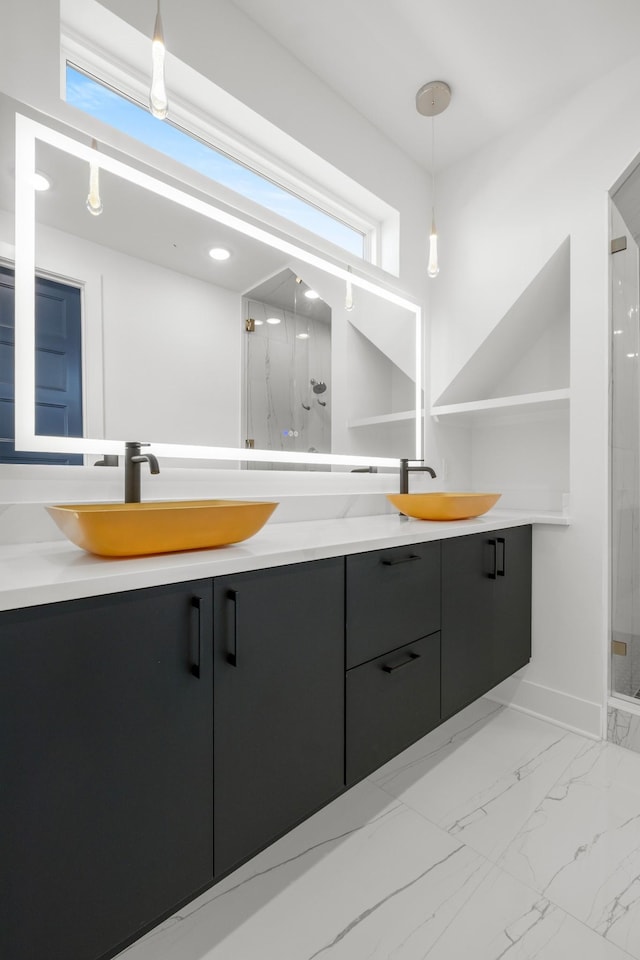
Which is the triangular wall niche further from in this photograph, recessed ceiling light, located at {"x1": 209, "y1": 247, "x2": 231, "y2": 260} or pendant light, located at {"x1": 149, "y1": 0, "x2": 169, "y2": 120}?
pendant light, located at {"x1": 149, "y1": 0, "x2": 169, "y2": 120}

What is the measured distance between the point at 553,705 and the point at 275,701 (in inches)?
60.2

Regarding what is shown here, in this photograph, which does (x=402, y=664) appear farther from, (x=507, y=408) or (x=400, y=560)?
(x=507, y=408)

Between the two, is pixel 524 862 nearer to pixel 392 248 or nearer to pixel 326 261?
pixel 326 261

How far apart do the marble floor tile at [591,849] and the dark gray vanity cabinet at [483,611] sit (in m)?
0.38

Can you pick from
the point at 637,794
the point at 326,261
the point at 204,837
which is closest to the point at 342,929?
the point at 204,837

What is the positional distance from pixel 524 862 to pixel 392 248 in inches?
96.2

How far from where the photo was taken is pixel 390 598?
4.49ft

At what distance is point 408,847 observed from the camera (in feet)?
4.45

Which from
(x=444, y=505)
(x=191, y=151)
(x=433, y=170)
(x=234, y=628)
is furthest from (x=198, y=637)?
(x=433, y=170)

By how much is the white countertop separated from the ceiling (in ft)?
5.92

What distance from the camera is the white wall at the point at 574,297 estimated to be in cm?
190

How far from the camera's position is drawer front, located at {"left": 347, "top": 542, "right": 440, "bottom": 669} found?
127cm

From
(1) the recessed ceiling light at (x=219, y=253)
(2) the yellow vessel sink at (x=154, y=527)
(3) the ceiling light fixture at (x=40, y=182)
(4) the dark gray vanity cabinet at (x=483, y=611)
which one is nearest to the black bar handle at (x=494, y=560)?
(4) the dark gray vanity cabinet at (x=483, y=611)

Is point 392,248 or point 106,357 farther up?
point 392,248
